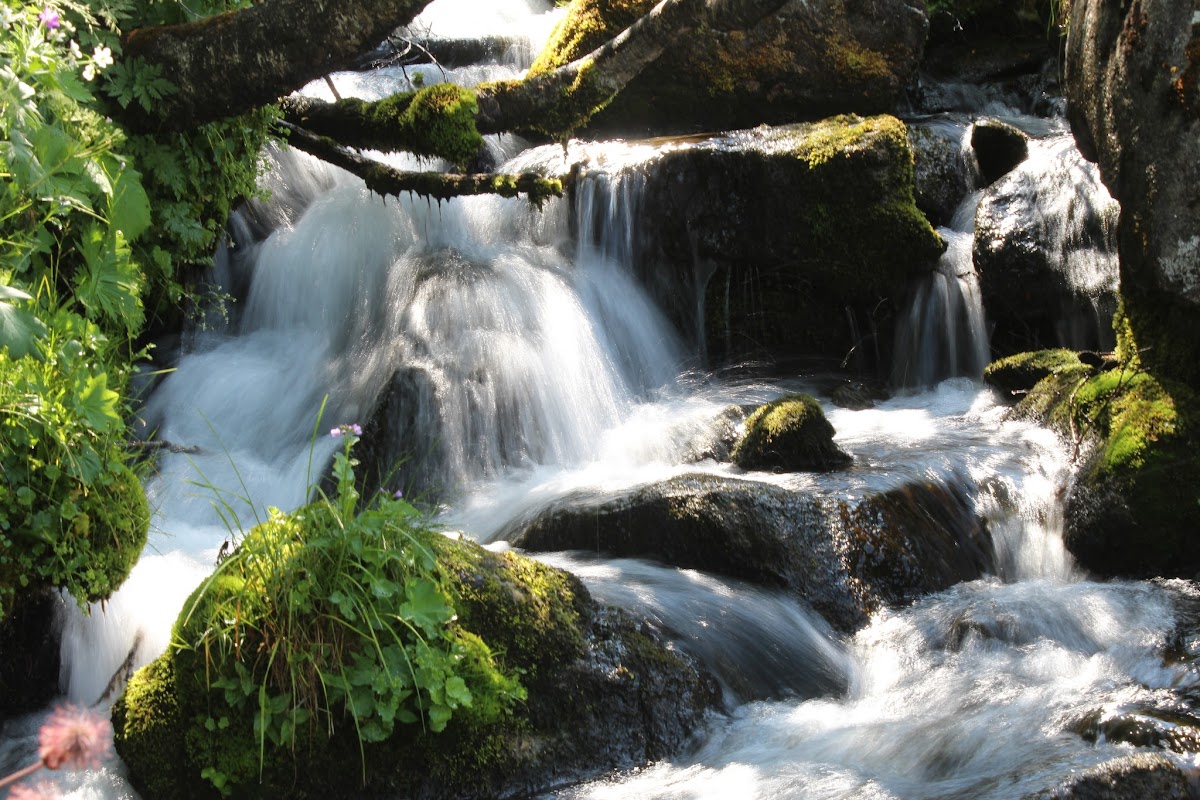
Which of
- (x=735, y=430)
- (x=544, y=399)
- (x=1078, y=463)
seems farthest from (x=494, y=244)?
(x=1078, y=463)

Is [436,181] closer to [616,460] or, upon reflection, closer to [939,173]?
[616,460]

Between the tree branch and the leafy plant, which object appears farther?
the tree branch

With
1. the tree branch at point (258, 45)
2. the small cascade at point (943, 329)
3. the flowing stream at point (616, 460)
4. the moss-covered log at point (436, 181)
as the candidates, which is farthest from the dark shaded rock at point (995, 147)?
the tree branch at point (258, 45)

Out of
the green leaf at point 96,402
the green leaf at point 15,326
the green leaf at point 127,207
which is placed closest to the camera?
the green leaf at point 15,326

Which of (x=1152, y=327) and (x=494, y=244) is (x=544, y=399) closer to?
(x=494, y=244)

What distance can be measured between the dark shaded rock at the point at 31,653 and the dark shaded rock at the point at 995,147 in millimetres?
8177

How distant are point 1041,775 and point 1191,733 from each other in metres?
0.52

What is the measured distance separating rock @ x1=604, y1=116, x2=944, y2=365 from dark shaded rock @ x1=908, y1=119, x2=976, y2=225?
76 centimetres

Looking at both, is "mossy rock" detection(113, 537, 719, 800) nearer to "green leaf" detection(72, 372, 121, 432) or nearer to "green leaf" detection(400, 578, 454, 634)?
"green leaf" detection(400, 578, 454, 634)

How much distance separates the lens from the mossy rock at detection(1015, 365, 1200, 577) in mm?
5189

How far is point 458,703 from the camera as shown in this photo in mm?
3334

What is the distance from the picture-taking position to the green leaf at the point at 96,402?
349cm

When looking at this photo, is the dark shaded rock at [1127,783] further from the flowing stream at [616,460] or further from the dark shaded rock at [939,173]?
the dark shaded rock at [939,173]

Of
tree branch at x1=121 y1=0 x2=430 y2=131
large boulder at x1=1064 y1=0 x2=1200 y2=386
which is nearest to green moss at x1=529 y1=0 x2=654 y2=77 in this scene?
tree branch at x1=121 y1=0 x2=430 y2=131
